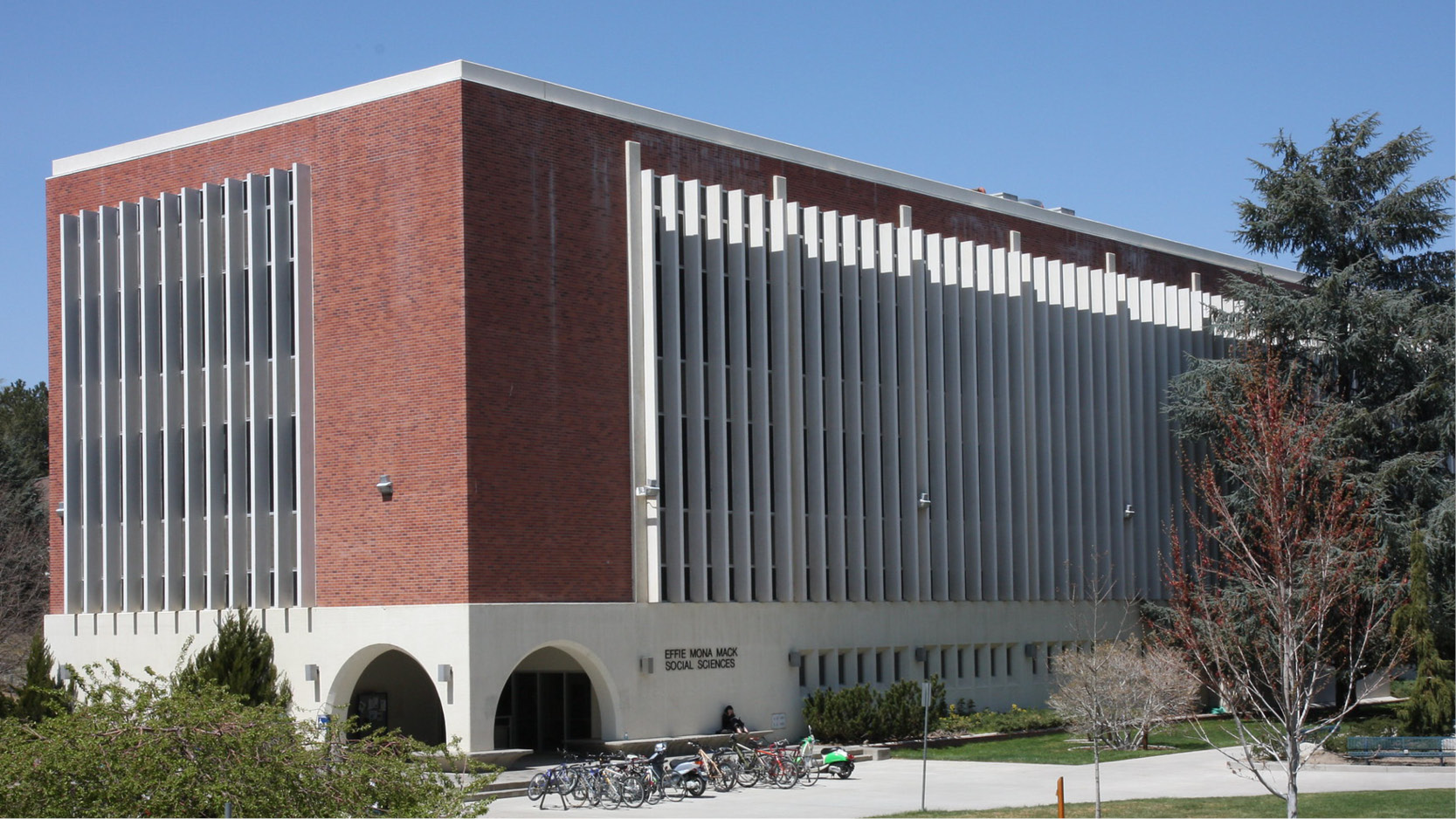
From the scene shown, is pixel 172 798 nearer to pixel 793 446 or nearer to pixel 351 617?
pixel 351 617

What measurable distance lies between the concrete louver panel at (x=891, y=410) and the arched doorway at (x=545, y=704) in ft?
10.6

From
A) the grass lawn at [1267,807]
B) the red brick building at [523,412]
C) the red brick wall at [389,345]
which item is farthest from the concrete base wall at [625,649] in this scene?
the grass lawn at [1267,807]

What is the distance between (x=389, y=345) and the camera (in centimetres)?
3556

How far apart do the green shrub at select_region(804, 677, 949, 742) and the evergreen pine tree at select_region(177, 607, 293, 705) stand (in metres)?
12.6

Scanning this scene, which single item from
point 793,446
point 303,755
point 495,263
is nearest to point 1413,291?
point 793,446

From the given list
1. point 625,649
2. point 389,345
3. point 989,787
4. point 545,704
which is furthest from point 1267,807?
point 389,345

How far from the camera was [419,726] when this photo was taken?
40.5m

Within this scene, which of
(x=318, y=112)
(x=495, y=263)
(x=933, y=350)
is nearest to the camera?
(x=495, y=263)

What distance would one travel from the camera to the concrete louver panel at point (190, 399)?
37.1 meters

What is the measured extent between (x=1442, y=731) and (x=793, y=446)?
16.2 m

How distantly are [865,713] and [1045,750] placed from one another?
447cm

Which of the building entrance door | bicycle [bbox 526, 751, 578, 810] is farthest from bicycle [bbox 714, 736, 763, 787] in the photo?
the building entrance door

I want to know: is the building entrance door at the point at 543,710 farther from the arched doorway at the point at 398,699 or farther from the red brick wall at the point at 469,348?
the red brick wall at the point at 469,348

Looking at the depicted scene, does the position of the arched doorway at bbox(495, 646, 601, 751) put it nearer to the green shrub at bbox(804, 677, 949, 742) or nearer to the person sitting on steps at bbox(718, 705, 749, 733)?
the person sitting on steps at bbox(718, 705, 749, 733)
